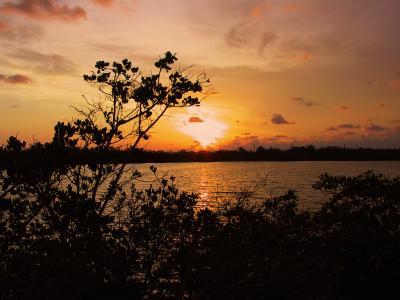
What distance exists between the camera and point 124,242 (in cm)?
1265

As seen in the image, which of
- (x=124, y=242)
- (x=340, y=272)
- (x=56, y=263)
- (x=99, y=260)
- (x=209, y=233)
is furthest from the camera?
(x=340, y=272)

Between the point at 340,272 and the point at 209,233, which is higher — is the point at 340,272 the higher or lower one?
the lower one

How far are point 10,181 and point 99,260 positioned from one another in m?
3.11

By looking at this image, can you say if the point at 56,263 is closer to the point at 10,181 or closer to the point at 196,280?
the point at 10,181

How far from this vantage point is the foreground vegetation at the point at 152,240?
9477 mm

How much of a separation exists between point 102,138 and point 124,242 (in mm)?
3497

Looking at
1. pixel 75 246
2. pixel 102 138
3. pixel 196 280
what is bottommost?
pixel 196 280

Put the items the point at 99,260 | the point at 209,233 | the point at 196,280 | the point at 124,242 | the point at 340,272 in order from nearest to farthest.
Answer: the point at 99,260 → the point at 196,280 → the point at 124,242 → the point at 209,233 → the point at 340,272

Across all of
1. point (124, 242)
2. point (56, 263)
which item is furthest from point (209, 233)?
point (56, 263)

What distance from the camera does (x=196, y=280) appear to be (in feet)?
39.0

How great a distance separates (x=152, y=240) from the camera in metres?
13.4

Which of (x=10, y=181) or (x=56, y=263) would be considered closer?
(x=56, y=263)

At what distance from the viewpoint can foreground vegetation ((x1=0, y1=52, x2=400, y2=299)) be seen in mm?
9477

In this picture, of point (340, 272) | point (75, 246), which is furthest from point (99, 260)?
point (340, 272)
